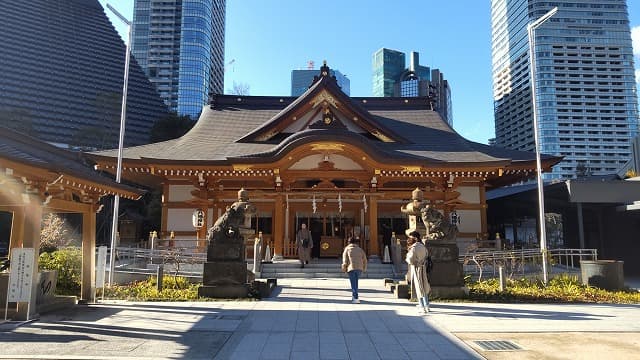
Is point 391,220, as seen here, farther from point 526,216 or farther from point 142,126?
point 142,126

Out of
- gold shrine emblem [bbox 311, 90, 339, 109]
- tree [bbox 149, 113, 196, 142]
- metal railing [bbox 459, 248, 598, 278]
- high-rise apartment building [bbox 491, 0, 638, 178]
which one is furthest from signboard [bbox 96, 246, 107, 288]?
tree [bbox 149, 113, 196, 142]

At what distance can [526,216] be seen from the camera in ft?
73.8

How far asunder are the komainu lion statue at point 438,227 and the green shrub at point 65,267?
30.5 feet

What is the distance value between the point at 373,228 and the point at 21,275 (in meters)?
11.9

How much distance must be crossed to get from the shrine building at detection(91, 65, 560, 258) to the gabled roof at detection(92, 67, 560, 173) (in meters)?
0.05

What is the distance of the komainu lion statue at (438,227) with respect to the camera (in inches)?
410

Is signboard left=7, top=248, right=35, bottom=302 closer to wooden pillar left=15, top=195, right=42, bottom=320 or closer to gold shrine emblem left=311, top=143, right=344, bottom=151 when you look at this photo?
wooden pillar left=15, top=195, right=42, bottom=320

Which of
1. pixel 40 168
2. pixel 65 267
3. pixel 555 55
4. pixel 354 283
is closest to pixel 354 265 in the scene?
pixel 354 283

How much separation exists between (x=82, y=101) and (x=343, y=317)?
5094 cm

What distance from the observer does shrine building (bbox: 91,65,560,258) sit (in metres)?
16.3

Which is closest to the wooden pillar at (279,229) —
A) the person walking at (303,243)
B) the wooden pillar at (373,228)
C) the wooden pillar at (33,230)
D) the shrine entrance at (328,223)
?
the person walking at (303,243)

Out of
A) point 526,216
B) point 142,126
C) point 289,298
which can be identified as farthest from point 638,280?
point 142,126

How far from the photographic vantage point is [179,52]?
74.7 metres

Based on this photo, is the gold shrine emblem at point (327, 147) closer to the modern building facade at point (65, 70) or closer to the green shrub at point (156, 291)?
the green shrub at point (156, 291)
